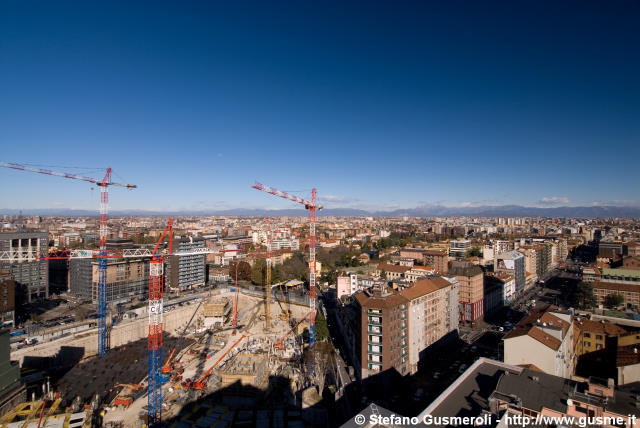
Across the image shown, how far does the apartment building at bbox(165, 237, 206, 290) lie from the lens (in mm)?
21625

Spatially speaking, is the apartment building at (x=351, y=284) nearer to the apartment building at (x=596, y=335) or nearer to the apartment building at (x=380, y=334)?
the apartment building at (x=380, y=334)

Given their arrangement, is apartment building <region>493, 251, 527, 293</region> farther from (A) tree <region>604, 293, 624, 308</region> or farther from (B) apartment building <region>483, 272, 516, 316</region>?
(A) tree <region>604, 293, 624, 308</region>

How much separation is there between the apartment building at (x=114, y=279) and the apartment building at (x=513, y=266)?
19.6 metres

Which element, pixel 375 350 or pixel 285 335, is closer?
pixel 375 350

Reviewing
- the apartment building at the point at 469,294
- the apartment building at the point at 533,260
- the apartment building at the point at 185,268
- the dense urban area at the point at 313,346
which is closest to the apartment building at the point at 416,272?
the dense urban area at the point at 313,346

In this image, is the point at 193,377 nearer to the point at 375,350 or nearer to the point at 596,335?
the point at 375,350

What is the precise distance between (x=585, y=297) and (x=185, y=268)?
812 inches

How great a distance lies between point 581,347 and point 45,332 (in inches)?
697

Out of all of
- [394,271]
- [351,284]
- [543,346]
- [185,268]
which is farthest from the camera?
[185,268]

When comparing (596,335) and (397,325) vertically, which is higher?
(397,325)

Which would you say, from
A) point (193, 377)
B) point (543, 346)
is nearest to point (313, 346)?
point (193, 377)

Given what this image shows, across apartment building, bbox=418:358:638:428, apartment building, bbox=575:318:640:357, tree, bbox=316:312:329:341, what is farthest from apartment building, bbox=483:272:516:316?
apartment building, bbox=418:358:638:428

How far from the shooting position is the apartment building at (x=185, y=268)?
21625 mm

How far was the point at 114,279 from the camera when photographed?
59.9 feet
